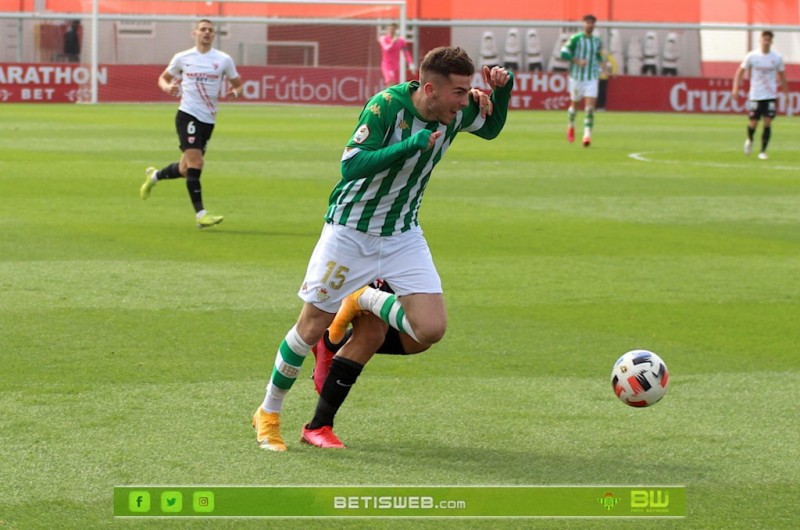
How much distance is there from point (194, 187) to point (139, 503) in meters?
9.29

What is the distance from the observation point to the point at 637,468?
619 cm

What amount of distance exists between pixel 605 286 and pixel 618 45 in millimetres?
33198

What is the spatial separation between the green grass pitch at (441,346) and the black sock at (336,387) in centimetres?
19

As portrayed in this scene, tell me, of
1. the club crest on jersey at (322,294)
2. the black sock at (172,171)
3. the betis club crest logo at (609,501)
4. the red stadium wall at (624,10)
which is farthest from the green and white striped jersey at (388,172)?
the red stadium wall at (624,10)

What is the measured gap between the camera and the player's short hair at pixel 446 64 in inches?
244

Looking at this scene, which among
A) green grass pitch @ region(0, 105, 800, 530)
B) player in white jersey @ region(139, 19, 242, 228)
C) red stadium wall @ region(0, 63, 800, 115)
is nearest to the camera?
green grass pitch @ region(0, 105, 800, 530)

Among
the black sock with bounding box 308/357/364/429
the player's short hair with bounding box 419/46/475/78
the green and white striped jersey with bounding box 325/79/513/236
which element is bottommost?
the black sock with bounding box 308/357/364/429

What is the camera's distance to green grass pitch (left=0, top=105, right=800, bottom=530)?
602 cm

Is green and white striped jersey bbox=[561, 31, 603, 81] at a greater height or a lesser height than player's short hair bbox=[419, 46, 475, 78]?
greater

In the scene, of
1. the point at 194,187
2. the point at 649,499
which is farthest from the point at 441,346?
the point at 194,187

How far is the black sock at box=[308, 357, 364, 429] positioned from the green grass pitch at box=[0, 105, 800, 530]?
19 centimetres

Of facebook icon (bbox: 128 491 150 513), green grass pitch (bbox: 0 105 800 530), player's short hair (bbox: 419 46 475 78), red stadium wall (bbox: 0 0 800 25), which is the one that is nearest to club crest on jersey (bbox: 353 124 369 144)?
player's short hair (bbox: 419 46 475 78)

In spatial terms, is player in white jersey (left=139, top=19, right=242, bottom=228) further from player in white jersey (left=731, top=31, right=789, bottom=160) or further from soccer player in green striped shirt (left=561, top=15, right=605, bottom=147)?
soccer player in green striped shirt (left=561, top=15, right=605, bottom=147)

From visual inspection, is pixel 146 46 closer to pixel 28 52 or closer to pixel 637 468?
pixel 28 52
